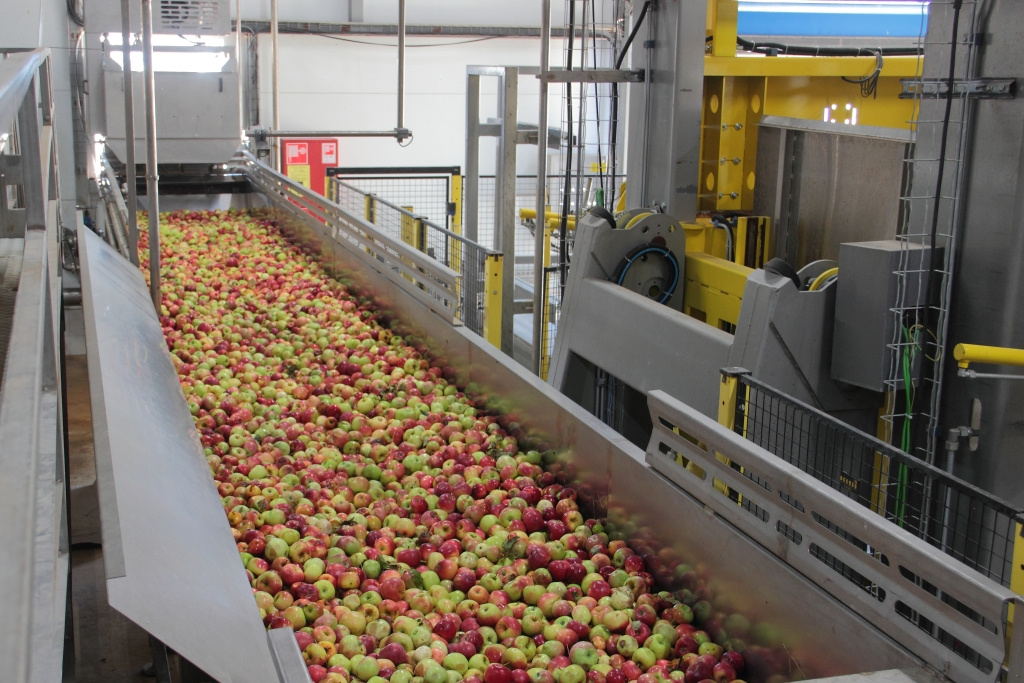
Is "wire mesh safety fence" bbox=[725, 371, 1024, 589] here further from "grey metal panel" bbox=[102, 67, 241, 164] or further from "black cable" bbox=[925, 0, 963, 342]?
"grey metal panel" bbox=[102, 67, 241, 164]

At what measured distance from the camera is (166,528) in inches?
75.7

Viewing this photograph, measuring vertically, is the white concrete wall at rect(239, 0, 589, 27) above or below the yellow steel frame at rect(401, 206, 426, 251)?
above

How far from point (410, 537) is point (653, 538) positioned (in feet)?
2.70

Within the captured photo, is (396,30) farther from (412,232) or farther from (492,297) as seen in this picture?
(492,297)

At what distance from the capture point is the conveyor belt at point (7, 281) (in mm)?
2301

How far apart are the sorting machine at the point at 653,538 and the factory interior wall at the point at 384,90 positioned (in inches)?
374

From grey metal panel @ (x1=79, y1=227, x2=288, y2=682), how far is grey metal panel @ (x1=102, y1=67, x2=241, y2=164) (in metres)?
4.07

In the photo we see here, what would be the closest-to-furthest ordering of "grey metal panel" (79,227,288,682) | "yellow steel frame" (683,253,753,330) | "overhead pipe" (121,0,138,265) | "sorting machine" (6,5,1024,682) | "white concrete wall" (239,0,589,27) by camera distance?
"sorting machine" (6,5,1024,682) < "grey metal panel" (79,227,288,682) < "yellow steel frame" (683,253,753,330) < "overhead pipe" (121,0,138,265) < "white concrete wall" (239,0,589,27)

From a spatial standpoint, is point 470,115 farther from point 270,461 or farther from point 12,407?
point 12,407

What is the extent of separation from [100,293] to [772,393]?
106 inches

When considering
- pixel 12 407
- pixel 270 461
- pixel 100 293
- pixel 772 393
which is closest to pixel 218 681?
pixel 12 407

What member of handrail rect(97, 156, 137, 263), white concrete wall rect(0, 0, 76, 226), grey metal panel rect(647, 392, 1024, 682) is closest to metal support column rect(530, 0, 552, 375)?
grey metal panel rect(647, 392, 1024, 682)

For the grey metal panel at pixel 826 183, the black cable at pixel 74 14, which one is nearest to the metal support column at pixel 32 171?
the grey metal panel at pixel 826 183

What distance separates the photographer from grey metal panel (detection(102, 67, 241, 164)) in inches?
272
